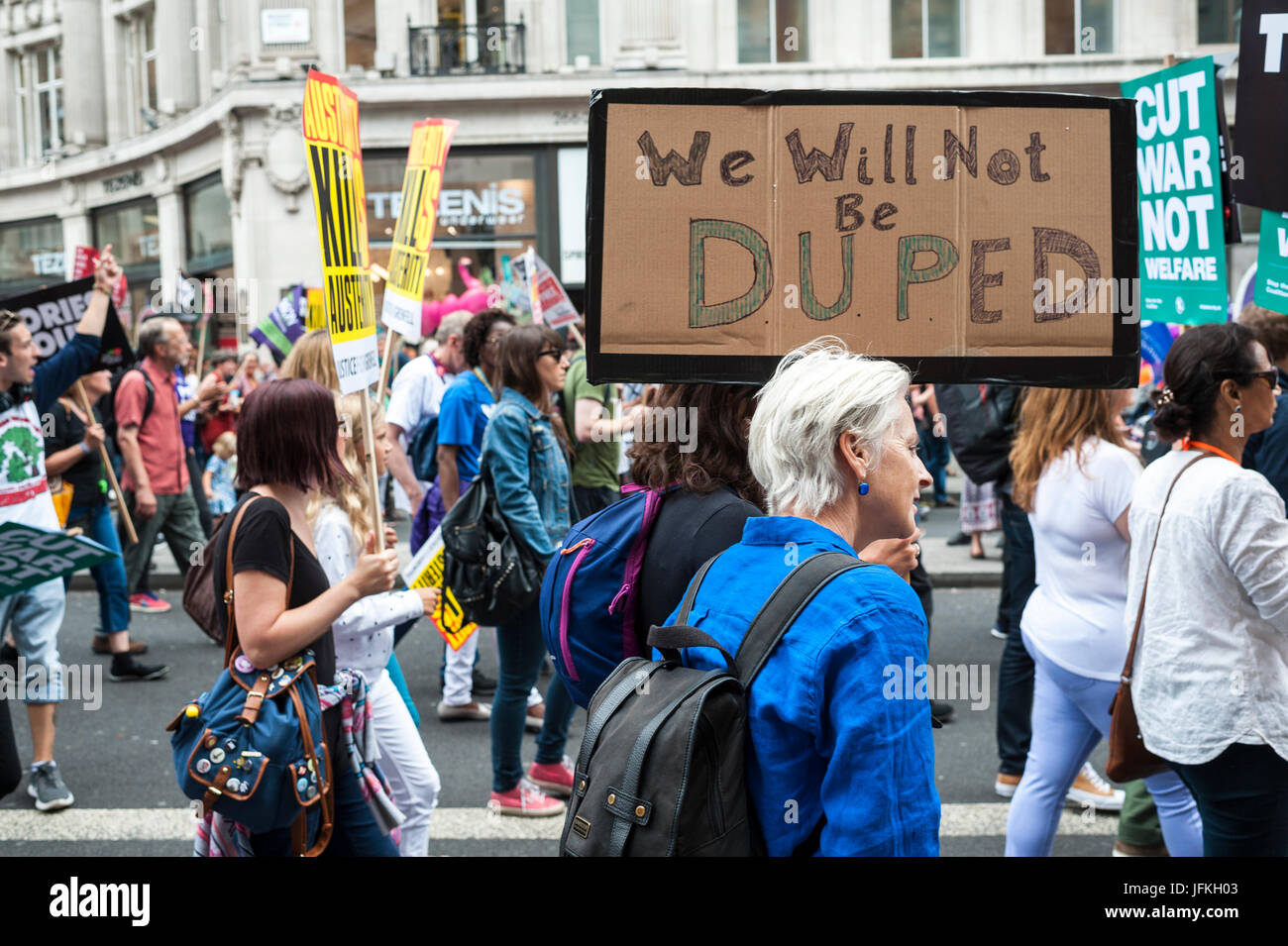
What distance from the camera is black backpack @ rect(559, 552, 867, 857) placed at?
181cm

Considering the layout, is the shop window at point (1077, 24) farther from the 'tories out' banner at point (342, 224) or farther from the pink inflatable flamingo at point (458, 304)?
the 'tories out' banner at point (342, 224)

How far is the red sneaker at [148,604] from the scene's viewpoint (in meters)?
9.12

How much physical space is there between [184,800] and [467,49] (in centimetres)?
1667

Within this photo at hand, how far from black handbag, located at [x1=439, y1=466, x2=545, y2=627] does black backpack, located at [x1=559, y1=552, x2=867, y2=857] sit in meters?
2.96

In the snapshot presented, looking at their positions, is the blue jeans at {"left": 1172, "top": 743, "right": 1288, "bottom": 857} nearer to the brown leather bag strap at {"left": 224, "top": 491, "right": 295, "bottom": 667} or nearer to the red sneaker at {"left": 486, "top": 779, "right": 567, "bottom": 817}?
the brown leather bag strap at {"left": 224, "top": 491, "right": 295, "bottom": 667}

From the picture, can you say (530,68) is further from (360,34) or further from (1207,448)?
(1207,448)

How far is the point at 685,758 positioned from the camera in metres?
1.81

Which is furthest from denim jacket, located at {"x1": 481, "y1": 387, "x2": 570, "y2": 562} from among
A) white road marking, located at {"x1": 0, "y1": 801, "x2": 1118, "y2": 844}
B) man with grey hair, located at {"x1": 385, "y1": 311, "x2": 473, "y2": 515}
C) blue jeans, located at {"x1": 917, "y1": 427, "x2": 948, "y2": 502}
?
blue jeans, located at {"x1": 917, "y1": 427, "x2": 948, "y2": 502}

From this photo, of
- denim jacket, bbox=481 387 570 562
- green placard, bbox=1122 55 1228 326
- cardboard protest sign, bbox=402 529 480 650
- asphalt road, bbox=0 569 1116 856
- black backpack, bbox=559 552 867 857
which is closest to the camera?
black backpack, bbox=559 552 867 857

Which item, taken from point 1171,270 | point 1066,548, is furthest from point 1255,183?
point 1066,548

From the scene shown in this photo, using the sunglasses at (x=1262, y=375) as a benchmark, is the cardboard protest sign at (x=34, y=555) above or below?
below

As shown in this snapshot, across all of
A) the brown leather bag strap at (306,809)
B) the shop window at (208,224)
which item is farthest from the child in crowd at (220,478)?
the shop window at (208,224)

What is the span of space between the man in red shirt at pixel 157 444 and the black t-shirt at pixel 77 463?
90 cm
